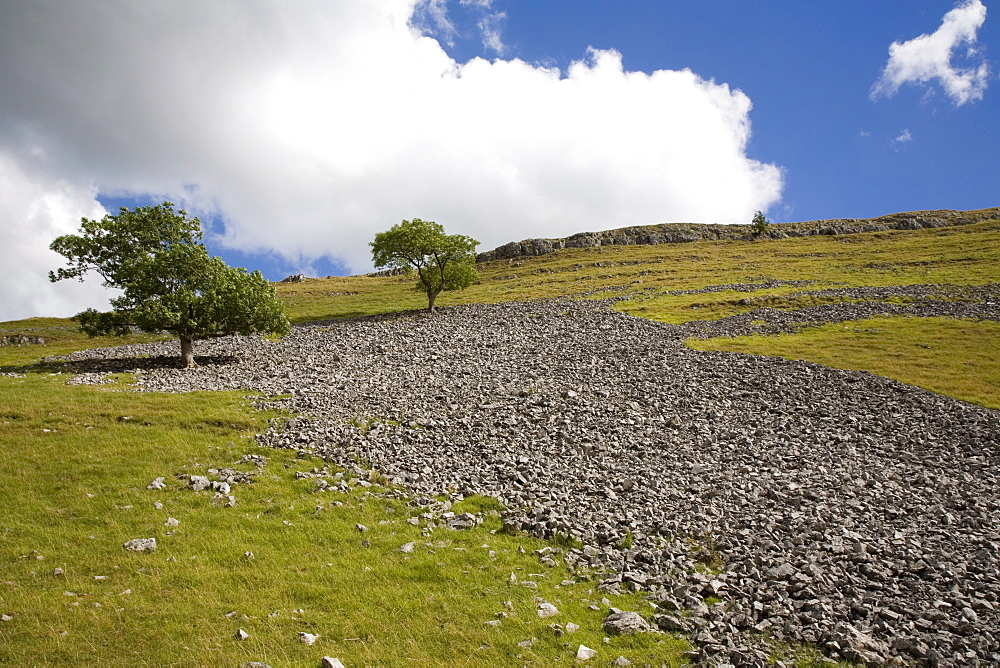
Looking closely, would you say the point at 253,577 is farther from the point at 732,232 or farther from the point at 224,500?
the point at 732,232

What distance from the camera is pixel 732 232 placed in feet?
647

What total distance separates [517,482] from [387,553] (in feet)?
19.1

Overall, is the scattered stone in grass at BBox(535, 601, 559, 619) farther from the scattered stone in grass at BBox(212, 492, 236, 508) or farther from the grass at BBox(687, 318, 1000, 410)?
the grass at BBox(687, 318, 1000, 410)

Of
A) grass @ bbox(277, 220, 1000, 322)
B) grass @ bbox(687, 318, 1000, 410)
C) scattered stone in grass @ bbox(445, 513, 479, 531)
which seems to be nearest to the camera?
scattered stone in grass @ bbox(445, 513, 479, 531)

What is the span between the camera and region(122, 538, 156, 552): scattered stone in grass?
13523mm

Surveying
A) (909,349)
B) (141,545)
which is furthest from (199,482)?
(909,349)

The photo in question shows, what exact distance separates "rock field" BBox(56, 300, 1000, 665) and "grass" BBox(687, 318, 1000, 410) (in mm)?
3268

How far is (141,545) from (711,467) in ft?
59.8

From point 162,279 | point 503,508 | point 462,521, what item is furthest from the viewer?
point 162,279

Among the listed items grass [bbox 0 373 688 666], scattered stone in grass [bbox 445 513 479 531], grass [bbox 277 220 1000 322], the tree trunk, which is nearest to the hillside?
grass [bbox 0 373 688 666]

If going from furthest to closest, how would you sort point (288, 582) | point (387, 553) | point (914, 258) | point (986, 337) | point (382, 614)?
1. point (914, 258)
2. point (986, 337)
3. point (387, 553)
4. point (288, 582)
5. point (382, 614)

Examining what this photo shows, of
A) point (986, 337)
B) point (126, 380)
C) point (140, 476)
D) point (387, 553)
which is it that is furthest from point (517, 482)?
point (986, 337)

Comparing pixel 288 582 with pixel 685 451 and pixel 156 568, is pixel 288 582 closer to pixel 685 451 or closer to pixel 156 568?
pixel 156 568

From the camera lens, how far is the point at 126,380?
111ft
